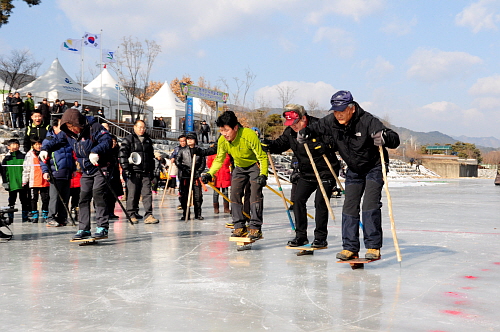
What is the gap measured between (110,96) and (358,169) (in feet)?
103

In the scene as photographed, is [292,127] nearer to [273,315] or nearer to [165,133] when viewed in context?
[273,315]

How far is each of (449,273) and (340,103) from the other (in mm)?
1906

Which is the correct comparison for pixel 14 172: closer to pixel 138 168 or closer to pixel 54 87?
pixel 138 168

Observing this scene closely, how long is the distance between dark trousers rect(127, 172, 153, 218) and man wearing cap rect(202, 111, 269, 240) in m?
2.88

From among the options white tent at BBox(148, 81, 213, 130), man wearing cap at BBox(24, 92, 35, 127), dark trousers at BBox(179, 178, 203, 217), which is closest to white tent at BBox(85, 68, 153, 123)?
→ white tent at BBox(148, 81, 213, 130)

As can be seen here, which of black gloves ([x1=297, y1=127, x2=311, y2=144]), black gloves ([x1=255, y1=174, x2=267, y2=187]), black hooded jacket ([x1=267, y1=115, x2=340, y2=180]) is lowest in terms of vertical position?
black gloves ([x1=255, y1=174, x2=267, y2=187])

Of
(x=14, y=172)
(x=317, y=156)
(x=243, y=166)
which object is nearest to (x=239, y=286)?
(x=317, y=156)

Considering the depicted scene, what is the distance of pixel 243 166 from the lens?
267 inches

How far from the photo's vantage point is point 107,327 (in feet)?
10.8

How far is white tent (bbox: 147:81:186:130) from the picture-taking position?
134 feet

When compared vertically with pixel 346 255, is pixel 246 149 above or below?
above

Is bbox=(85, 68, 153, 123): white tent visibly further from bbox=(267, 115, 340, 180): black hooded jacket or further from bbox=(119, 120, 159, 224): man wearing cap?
bbox=(267, 115, 340, 180): black hooded jacket

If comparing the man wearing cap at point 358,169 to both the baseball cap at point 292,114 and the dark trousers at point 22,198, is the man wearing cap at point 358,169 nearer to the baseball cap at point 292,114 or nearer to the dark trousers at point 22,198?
the baseball cap at point 292,114

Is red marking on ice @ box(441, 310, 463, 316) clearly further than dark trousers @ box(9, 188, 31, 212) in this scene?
No
